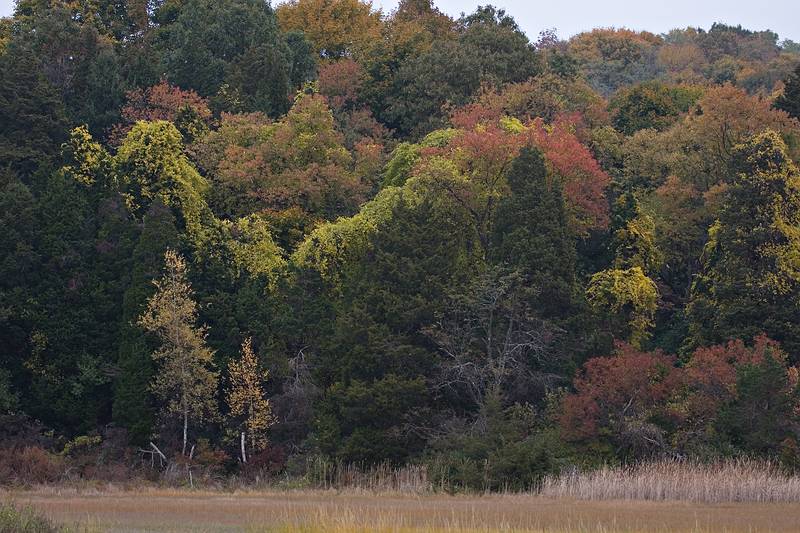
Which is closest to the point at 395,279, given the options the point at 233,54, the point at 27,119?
the point at 27,119

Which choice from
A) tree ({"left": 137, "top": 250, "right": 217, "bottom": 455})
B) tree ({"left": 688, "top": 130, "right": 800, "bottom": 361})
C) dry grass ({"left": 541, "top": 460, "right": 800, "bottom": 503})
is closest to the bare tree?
tree ({"left": 688, "top": 130, "right": 800, "bottom": 361})

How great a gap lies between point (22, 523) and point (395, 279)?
85.3 feet

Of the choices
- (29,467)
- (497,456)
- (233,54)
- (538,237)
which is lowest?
(29,467)

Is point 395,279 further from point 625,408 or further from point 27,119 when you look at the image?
point 27,119

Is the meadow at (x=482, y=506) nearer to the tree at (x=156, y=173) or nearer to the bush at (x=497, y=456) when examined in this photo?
the bush at (x=497, y=456)

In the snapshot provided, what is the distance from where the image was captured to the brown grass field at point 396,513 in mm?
26281

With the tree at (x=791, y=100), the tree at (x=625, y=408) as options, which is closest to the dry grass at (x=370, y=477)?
the tree at (x=625, y=408)

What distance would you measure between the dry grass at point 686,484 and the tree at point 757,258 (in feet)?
31.5

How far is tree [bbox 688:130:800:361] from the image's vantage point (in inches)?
1805

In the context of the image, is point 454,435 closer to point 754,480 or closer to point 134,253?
point 754,480

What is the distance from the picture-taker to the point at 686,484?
3394 cm

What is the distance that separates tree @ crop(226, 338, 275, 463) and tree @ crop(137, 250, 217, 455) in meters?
0.90

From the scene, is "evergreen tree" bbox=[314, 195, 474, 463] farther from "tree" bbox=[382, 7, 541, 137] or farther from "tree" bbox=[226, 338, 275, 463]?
"tree" bbox=[382, 7, 541, 137]

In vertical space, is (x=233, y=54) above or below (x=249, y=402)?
above
